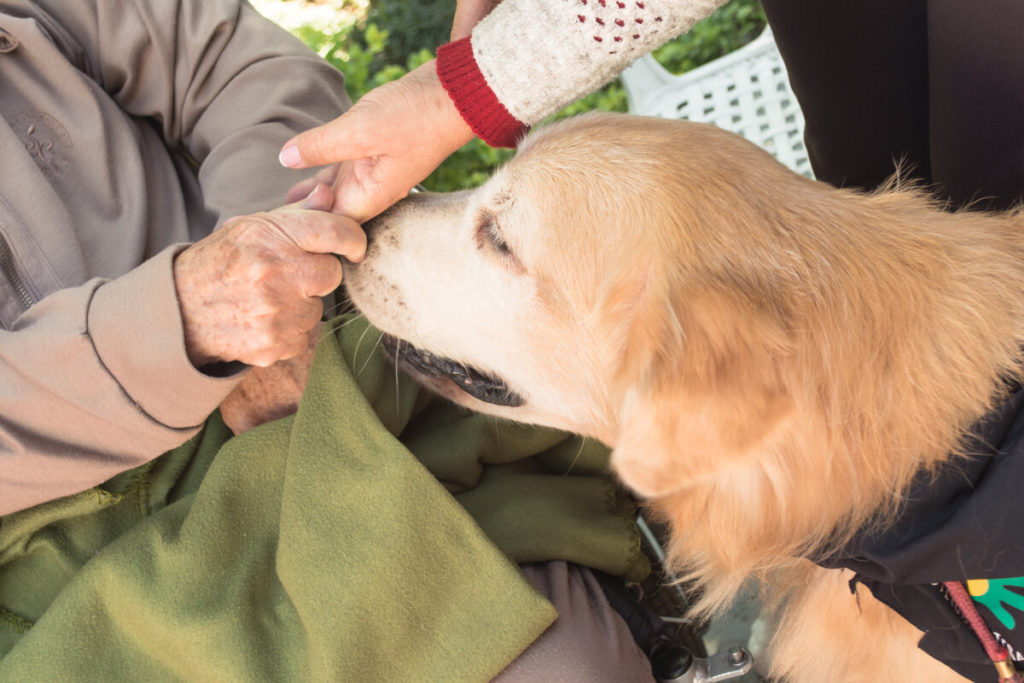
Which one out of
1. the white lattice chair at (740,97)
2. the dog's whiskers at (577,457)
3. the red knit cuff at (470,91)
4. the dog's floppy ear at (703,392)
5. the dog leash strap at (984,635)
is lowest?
the dog's whiskers at (577,457)

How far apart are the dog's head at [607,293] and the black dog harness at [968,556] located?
26 centimetres

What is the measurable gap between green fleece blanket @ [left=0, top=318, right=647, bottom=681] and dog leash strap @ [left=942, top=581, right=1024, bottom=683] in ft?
1.96

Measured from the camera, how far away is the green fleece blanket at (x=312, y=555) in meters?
1.39

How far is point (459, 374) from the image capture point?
1598 millimetres

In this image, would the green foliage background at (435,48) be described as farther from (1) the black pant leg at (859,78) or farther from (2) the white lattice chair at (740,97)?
(1) the black pant leg at (859,78)

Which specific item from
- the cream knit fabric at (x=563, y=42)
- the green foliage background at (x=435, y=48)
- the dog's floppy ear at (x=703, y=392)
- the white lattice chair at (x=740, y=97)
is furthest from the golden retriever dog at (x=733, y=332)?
the white lattice chair at (x=740, y=97)

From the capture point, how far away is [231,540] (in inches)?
60.2

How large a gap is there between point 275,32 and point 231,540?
1.27m

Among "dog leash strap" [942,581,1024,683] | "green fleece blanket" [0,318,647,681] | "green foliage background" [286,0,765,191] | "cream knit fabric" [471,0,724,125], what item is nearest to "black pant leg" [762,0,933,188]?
"cream knit fabric" [471,0,724,125]

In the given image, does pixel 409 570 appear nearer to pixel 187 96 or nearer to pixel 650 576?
pixel 650 576

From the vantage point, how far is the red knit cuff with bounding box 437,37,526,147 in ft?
4.96

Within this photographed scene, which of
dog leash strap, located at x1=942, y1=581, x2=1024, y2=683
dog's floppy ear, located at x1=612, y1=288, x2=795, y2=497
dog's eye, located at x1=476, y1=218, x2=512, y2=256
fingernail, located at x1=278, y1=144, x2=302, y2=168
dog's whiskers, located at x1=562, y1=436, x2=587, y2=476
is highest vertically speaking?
fingernail, located at x1=278, y1=144, x2=302, y2=168

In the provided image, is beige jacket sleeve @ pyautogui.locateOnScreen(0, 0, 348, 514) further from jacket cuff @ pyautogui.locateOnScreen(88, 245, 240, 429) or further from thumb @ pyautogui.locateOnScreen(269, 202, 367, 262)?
thumb @ pyautogui.locateOnScreen(269, 202, 367, 262)

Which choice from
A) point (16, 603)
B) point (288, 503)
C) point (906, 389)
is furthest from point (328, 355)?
point (906, 389)
